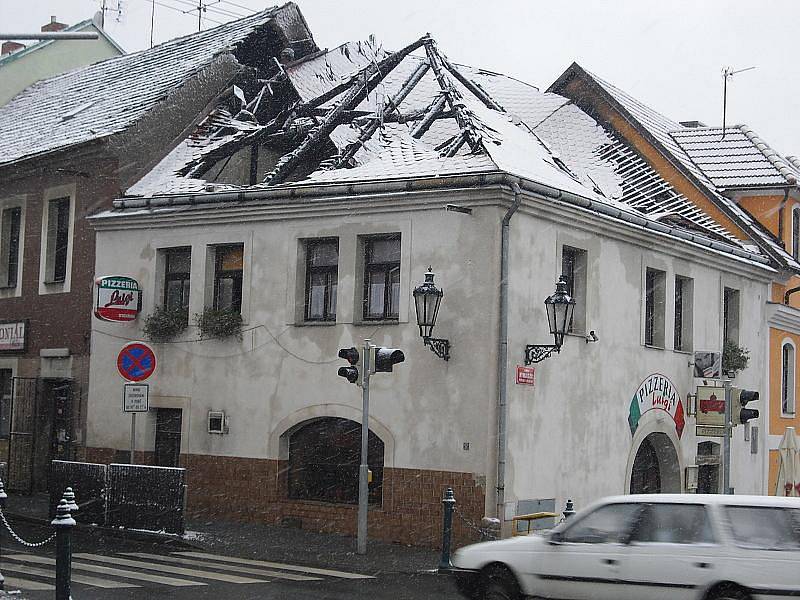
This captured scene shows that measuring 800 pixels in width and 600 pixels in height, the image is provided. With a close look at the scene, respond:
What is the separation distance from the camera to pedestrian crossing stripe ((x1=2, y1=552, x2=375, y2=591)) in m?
14.7

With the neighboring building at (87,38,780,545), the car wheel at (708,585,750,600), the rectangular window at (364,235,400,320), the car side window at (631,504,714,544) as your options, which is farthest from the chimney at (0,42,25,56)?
the car wheel at (708,585,750,600)

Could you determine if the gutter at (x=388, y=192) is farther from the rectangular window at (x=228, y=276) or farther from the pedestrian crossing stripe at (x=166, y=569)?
the pedestrian crossing stripe at (x=166, y=569)

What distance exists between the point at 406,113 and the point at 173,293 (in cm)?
554

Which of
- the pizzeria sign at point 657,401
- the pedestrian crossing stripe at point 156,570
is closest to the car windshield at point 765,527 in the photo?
the pedestrian crossing stripe at point 156,570

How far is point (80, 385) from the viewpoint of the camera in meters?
24.8

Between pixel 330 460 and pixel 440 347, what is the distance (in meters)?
3.19

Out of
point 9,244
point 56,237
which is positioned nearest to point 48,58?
point 9,244

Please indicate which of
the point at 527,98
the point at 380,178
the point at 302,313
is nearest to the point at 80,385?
the point at 302,313

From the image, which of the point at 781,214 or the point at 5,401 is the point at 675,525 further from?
the point at 5,401

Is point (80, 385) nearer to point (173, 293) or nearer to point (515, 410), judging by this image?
point (173, 293)

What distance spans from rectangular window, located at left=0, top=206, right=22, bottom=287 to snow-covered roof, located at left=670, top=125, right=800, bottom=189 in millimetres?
16060

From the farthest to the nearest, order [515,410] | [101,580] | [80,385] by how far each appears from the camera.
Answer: [80,385], [515,410], [101,580]

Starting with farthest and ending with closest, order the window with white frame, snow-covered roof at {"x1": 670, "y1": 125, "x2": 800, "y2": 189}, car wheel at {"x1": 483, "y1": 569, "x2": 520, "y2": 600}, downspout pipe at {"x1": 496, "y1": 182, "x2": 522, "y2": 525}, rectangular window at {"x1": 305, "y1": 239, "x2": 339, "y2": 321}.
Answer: the window with white frame → snow-covered roof at {"x1": 670, "y1": 125, "x2": 800, "y2": 189} → rectangular window at {"x1": 305, "y1": 239, "x2": 339, "y2": 321} → downspout pipe at {"x1": 496, "y1": 182, "x2": 522, "y2": 525} → car wheel at {"x1": 483, "y1": 569, "x2": 520, "y2": 600}

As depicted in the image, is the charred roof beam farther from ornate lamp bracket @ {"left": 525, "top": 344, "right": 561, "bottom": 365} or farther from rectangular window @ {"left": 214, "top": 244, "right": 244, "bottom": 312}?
ornate lamp bracket @ {"left": 525, "top": 344, "right": 561, "bottom": 365}
